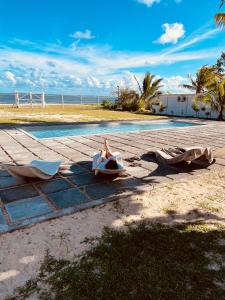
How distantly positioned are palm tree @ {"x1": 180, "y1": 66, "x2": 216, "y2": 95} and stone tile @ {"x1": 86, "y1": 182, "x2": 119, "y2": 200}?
2405 centimetres

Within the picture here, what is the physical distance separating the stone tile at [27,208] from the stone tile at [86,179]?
91cm

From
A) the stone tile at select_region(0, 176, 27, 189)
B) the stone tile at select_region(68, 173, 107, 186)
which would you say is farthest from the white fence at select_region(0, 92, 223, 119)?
the stone tile at select_region(0, 176, 27, 189)

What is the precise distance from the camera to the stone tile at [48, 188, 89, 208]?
139 inches

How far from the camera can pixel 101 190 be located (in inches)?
160

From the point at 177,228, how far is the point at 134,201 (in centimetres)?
92

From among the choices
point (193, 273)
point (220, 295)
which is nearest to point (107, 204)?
point (193, 273)

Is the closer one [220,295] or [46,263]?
[220,295]

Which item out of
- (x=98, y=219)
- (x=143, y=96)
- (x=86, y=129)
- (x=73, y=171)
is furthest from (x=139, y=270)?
(x=143, y=96)

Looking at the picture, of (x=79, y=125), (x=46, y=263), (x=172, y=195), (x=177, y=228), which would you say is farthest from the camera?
(x=79, y=125)

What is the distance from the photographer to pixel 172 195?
3988 millimetres

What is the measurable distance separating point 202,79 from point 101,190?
24.6 meters

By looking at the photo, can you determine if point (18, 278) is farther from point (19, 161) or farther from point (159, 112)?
point (159, 112)

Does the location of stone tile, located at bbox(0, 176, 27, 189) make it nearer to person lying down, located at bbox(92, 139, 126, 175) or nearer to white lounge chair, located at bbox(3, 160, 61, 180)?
white lounge chair, located at bbox(3, 160, 61, 180)

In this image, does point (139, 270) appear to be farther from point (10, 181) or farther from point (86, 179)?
point (10, 181)
